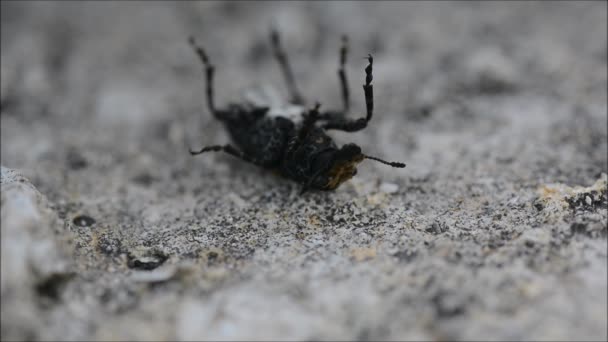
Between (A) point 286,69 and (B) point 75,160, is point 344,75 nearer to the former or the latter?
(A) point 286,69

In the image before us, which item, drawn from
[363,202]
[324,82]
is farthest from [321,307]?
[324,82]

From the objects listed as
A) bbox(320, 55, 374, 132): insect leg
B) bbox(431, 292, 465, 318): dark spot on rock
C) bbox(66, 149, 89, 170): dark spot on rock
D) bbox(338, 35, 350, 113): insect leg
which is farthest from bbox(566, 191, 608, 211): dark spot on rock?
bbox(66, 149, 89, 170): dark spot on rock

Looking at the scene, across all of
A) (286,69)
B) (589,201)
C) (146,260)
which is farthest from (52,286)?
(589,201)

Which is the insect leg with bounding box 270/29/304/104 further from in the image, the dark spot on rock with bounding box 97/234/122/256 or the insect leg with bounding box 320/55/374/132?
the dark spot on rock with bounding box 97/234/122/256

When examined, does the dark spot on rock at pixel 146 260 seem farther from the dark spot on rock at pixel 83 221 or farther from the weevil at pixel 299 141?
the weevil at pixel 299 141

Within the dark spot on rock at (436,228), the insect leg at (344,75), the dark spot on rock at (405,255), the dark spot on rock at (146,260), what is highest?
the insect leg at (344,75)

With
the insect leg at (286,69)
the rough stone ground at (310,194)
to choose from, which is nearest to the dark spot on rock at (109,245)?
the rough stone ground at (310,194)
